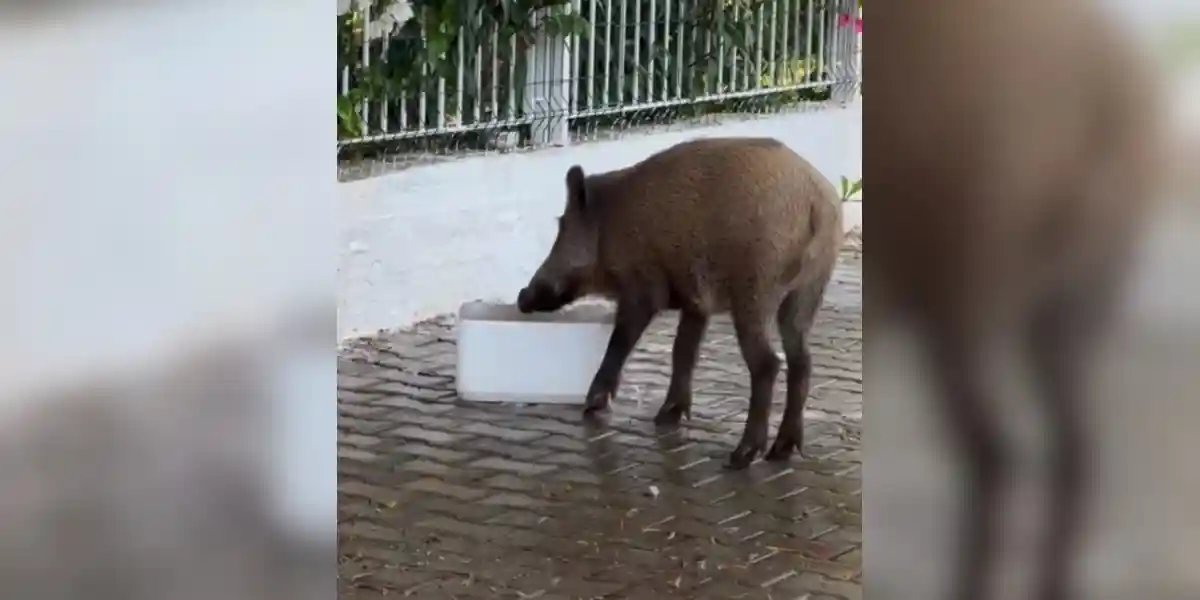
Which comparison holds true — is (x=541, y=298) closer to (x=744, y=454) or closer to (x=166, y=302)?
(x=744, y=454)

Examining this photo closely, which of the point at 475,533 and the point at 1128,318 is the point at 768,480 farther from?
the point at 1128,318

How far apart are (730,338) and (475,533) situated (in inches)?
107

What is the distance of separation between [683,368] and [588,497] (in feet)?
3.00

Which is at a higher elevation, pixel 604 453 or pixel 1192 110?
pixel 1192 110

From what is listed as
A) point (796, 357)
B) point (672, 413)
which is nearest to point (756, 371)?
point (796, 357)

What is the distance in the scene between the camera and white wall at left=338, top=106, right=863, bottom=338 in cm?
646

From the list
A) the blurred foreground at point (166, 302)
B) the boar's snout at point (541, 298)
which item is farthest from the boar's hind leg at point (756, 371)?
the blurred foreground at point (166, 302)

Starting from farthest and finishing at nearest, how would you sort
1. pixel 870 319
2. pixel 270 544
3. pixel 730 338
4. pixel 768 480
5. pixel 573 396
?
pixel 730 338 < pixel 573 396 < pixel 768 480 < pixel 270 544 < pixel 870 319

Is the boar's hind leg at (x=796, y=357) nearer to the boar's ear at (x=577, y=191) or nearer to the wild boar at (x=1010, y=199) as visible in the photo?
the boar's ear at (x=577, y=191)

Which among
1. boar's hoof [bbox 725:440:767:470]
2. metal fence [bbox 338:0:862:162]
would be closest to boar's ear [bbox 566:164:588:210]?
boar's hoof [bbox 725:440:767:470]

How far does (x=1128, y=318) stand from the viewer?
3.62 feet

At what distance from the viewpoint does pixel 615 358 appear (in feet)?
17.2

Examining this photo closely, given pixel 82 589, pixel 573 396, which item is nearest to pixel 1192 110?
pixel 82 589

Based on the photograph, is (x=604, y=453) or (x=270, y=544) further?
(x=604, y=453)
